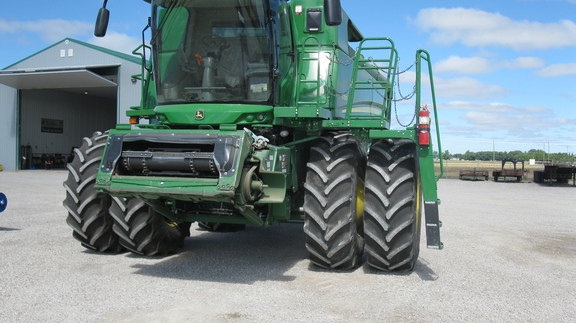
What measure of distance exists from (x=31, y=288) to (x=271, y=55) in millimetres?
3697

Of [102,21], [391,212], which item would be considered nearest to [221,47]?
[102,21]

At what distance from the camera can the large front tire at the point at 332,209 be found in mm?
5977

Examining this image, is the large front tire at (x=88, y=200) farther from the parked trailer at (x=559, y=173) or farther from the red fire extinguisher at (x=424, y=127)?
the parked trailer at (x=559, y=173)

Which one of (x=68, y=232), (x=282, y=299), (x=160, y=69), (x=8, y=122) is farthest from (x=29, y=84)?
(x=282, y=299)

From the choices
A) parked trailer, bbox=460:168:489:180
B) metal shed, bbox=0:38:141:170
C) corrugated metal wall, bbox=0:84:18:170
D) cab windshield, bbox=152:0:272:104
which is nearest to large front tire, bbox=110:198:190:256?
cab windshield, bbox=152:0:272:104

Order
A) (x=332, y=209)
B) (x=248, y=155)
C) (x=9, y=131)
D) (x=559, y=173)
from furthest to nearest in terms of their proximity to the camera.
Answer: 1. (x=9, y=131)
2. (x=559, y=173)
3. (x=332, y=209)
4. (x=248, y=155)

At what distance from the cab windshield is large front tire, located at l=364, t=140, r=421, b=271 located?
5.50 ft

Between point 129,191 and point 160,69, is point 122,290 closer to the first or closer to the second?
point 129,191

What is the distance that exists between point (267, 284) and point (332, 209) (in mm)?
1142

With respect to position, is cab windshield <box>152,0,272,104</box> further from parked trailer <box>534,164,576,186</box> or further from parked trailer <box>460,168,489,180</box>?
parked trailer <box>460,168,489,180</box>

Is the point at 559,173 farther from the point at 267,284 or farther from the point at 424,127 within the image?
the point at 267,284

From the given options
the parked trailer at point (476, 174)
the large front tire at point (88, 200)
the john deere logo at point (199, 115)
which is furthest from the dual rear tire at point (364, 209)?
the parked trailer at point (476, 174)

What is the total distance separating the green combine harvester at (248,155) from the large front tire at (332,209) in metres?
0.01

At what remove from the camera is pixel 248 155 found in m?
5.48
